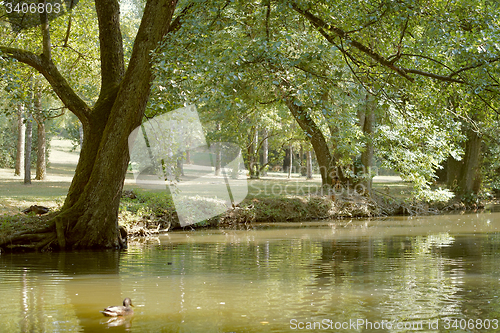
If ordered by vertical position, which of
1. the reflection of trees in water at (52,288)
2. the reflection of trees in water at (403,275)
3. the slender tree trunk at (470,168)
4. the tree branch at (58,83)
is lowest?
the reflection of trees in water at (52,288)

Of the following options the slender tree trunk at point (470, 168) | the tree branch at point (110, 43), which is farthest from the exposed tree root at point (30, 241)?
the slender tree trunk at point (470, 168)

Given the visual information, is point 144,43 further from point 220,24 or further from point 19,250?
point 19,250

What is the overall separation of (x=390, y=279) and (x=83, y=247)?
712 cm

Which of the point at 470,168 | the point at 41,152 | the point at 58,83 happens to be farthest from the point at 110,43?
the point at 470,168

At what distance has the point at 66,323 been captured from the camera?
5.94m

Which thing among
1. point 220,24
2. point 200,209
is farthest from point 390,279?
point 200,209

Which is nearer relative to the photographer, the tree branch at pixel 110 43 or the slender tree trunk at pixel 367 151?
the tree branch at pixel 110 43

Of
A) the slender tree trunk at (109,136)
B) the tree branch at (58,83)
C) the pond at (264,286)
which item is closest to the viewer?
the pond at (264,286)

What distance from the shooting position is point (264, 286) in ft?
25.9

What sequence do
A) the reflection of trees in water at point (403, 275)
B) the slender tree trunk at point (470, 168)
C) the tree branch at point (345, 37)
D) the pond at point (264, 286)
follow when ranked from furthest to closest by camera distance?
1. the slender tree trunk at point (470, 168)
2. the tree branch at point (345, 37)
3. the reflection of trees in water at point (403, 275)
4. the pond at point (264, 286)

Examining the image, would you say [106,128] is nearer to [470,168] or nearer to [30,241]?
[30,241]

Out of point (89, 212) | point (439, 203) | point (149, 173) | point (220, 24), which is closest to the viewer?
point (220, 24)

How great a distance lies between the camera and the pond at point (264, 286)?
5941 mm

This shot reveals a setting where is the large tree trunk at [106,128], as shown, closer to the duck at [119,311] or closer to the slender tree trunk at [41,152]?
the duck at [119,311]
